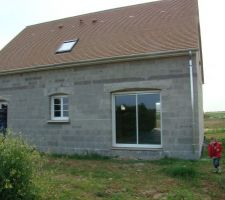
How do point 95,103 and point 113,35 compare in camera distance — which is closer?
point 95,103

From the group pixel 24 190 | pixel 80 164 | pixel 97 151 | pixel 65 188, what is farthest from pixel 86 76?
pixel 24 190

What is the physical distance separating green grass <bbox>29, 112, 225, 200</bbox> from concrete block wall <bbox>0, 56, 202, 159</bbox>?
1.13 m

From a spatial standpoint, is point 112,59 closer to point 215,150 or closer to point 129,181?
point 215,150

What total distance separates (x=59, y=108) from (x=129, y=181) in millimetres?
7255

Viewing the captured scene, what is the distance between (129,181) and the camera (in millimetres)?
9727

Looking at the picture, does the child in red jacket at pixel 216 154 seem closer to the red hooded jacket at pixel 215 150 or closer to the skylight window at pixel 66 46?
the red hooded jacket at pixel 215 150

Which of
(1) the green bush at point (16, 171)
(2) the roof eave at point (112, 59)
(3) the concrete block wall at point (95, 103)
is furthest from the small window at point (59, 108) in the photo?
(1) the green bush at point (16, 171)

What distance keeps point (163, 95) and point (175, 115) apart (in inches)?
35.2

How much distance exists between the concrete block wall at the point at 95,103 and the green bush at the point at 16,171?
7274mm

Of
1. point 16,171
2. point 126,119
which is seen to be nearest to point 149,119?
point 126,119

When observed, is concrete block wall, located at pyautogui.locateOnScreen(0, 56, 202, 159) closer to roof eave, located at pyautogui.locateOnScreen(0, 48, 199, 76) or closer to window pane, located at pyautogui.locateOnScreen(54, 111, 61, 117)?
roof eave, located at pyautogui.locateOnScreen(0, 48, 199, 76)

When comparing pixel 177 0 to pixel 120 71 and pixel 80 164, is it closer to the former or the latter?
pixel 120 71

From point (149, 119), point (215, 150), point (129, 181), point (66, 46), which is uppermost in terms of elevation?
point (66, 46)

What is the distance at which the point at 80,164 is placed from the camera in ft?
41.7
